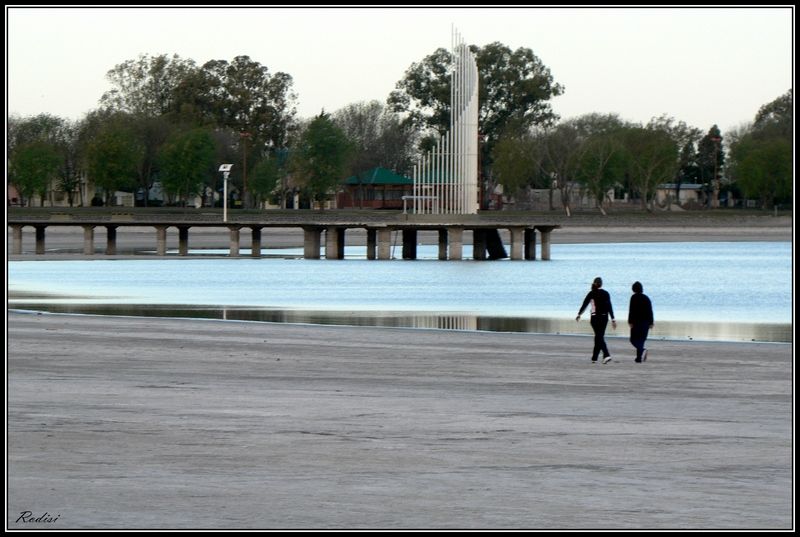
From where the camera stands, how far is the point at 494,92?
13125 centimetres

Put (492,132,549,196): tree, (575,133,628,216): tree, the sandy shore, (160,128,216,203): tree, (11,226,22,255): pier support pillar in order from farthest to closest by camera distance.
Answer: (492,132,549,196): tree → (575,133,628,216): tree → (160,128,216,203): tree → (11,226,22,255): pier support pillar → the sandy shore

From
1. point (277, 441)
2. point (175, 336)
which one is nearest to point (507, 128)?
point (175, 336)

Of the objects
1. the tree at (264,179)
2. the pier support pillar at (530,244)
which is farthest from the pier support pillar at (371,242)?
the tree at (264,179)

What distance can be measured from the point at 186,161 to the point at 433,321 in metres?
79.3

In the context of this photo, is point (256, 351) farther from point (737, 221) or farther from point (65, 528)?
point (737, 221)

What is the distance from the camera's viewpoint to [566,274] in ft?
177

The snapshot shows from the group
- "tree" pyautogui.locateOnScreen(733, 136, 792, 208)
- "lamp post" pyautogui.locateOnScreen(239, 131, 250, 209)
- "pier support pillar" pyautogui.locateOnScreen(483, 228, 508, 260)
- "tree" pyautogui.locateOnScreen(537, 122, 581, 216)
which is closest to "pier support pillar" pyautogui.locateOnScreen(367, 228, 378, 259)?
"pier support pillar" pyautogui.locateOnScreen(483, 228, 508, 260)

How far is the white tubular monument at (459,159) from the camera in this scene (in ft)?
213

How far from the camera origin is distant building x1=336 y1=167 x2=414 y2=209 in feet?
427

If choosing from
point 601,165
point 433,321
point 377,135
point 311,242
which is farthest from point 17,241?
point 377,135

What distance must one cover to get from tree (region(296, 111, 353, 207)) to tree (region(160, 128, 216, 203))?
7677 millimetres

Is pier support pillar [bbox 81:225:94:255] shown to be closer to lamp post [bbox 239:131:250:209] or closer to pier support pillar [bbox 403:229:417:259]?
pier support pillar [bbox 403:229:417:259]

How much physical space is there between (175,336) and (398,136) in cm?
11637

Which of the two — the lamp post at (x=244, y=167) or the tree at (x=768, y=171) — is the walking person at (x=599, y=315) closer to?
the lamp post at (x=244, y=167)
